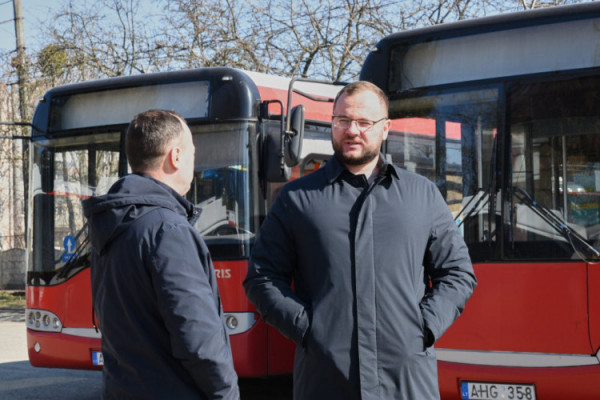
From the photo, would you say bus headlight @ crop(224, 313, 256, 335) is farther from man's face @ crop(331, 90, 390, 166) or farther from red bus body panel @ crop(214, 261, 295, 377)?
man's face @ crop(331, 90, 390, 166)

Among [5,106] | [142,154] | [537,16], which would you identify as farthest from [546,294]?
[5,106]

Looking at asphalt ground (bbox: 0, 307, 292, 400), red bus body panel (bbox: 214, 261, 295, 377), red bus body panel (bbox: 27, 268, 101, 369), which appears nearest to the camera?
red bus body panel (bbox: 214, 261, 295, 377)

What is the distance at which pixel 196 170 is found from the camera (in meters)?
7.21

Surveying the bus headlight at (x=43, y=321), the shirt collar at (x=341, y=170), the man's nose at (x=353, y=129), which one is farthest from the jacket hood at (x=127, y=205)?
the bus headlight at (x=43, y=321)

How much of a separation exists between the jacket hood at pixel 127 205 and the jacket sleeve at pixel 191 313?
115 mm

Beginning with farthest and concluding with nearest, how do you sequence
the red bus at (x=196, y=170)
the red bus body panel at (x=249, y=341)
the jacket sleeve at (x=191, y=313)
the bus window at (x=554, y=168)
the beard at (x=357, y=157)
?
the red bus at (x=196, y=170)
the red bus body panel at (x=249, y=341)
the bus window at (x=554, y=168)
the beard at (x=357, y=157)
the jacket sleeve at (x=191, y=313)

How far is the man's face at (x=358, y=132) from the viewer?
130 inches

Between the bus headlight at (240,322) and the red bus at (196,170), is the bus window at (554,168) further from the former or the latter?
the bus headlight at (240,322)

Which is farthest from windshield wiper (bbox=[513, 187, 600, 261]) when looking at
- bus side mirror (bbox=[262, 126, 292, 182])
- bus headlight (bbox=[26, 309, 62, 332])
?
bus headlight (bbox=[26, 309, 62, 332])

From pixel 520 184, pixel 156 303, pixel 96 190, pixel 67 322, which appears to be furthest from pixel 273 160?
pixel 156 303

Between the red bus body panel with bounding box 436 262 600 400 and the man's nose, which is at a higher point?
the man's nose

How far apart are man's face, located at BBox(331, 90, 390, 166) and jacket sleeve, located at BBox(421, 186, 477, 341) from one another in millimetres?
279

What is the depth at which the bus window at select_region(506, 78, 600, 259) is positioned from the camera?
508cm

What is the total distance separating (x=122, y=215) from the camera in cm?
275
